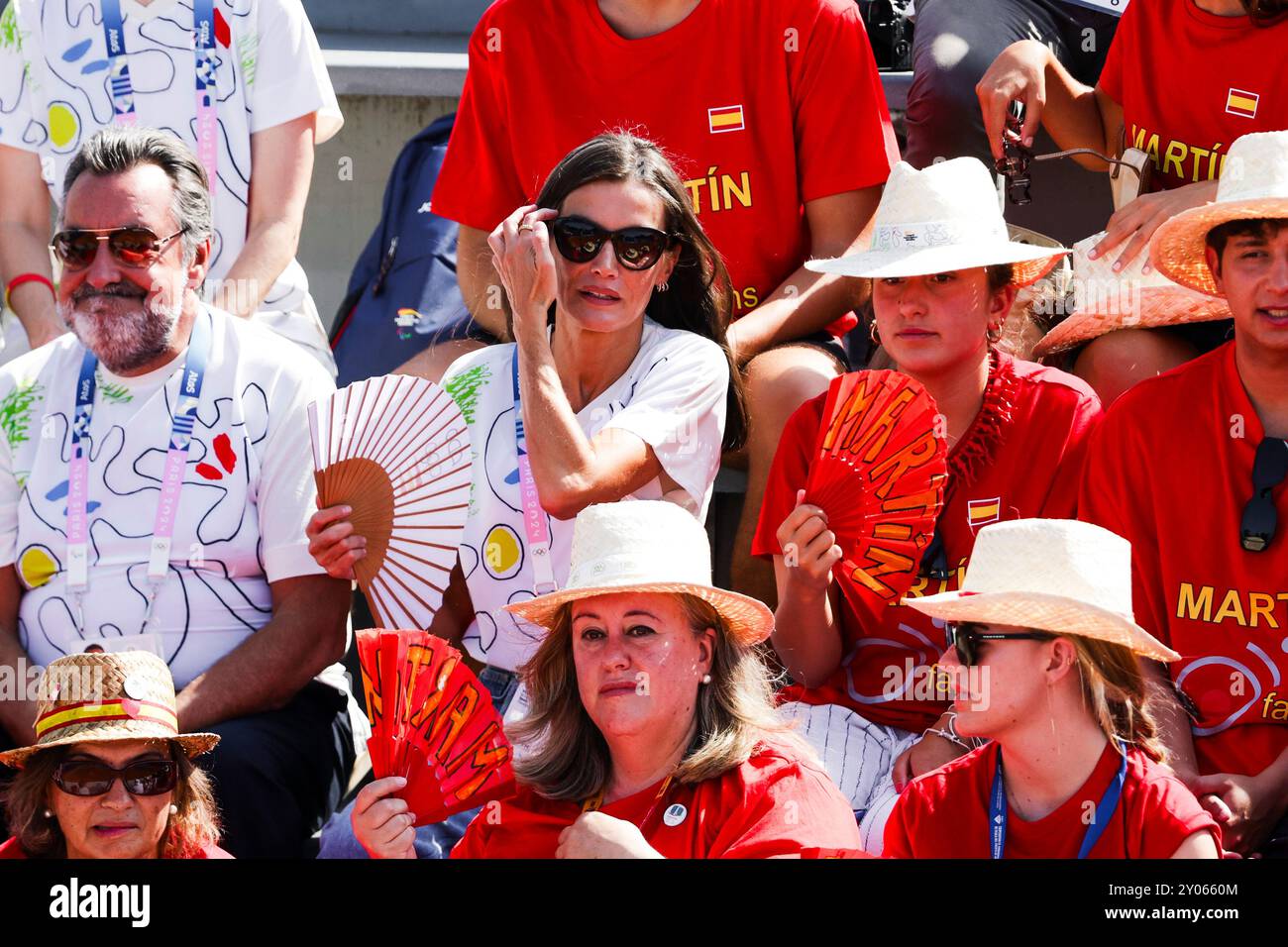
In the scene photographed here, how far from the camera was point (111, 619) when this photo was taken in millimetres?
4320

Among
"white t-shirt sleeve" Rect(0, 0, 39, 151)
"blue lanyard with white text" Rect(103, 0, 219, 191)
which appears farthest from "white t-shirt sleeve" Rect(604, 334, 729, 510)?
"white t-shirt sleeve" Rect(0, 0, 39, 151)

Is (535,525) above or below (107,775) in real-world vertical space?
above

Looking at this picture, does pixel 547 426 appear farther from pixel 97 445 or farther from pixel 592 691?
pixel 97 445

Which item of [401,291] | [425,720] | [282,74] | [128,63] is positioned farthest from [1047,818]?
[128,63]

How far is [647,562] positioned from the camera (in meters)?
3.45

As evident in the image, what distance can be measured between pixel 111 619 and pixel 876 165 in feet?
7.16

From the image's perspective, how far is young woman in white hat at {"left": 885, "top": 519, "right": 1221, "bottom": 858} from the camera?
3152 millimetres

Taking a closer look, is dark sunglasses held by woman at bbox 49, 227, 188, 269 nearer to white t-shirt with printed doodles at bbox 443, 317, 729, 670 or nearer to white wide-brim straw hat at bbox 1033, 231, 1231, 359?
white t-shirt with printed doodles at bbox 443, 317, 729, 670

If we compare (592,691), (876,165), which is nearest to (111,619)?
(592,691)

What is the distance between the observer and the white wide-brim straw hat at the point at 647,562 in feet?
11.3

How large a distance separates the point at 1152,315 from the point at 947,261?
0.60m

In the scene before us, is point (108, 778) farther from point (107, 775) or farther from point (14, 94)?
point (14, 94)

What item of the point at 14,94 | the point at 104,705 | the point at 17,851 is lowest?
the point at 17,851

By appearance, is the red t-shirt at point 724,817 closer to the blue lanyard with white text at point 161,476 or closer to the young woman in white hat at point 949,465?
the young woman in white hat at point 949,465
